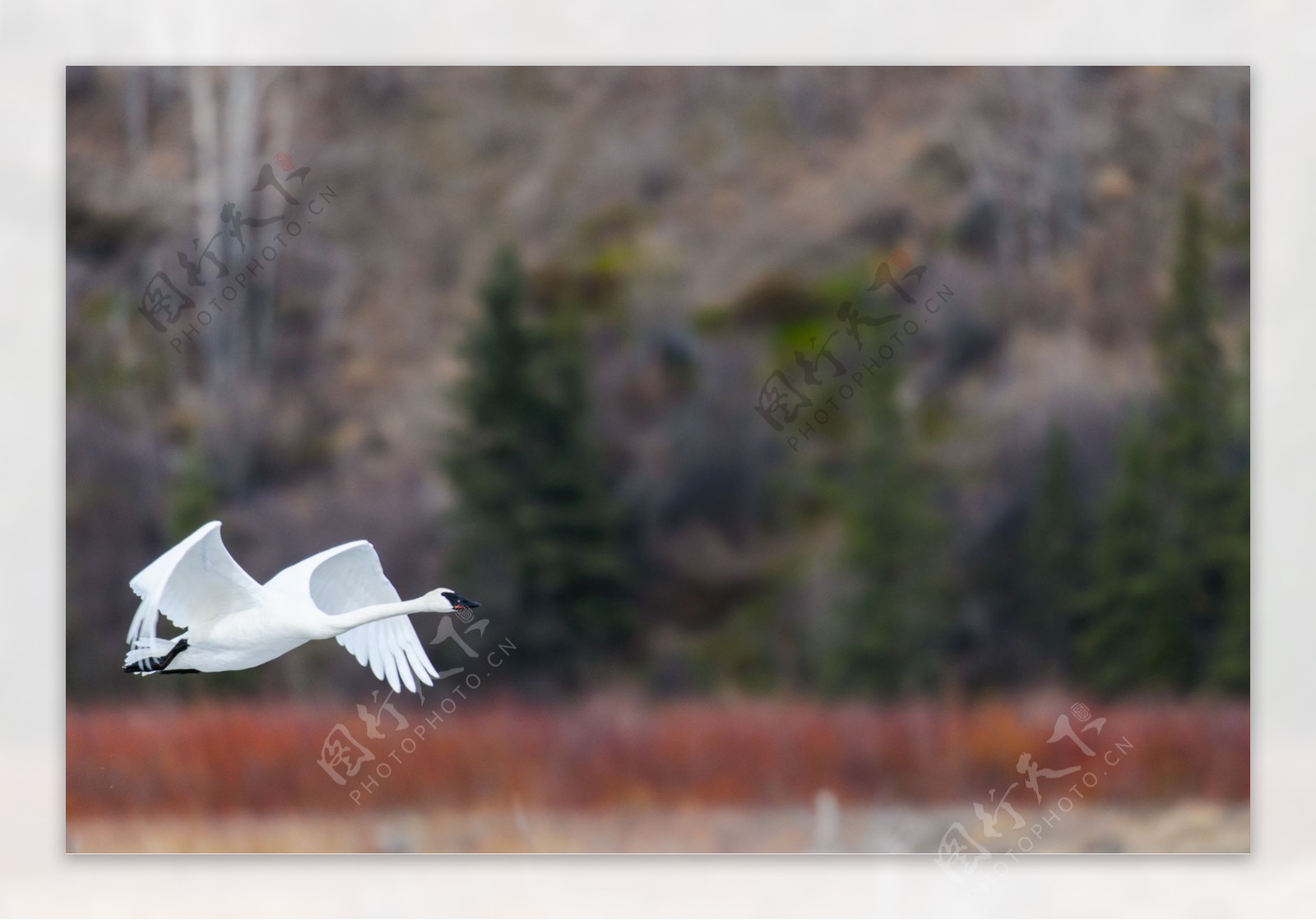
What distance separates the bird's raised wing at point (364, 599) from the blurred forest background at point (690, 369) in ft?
14.7

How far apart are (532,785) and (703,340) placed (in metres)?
6.26

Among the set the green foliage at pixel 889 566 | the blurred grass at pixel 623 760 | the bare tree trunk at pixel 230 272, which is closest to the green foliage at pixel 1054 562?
the green foliage at pixel 889 566

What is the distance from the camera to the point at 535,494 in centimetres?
1386

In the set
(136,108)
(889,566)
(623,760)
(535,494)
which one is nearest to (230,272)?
(136,108)

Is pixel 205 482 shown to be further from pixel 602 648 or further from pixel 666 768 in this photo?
pixel 666 768

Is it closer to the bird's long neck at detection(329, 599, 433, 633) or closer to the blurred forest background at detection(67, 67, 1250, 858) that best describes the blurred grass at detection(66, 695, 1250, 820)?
the blurred forest background at detection(67, 67, 1250, 858)

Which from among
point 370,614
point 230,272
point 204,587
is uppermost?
point 230,272

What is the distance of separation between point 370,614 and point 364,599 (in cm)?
62

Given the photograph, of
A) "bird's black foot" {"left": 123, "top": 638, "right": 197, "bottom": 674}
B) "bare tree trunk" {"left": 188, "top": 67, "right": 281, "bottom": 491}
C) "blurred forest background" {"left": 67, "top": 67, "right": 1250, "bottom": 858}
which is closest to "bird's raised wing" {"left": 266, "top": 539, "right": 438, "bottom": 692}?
"bird's black foot" {"left": 123, "top": 638, "right": 197, "bottom": 674}

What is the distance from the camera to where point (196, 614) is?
6562 mm

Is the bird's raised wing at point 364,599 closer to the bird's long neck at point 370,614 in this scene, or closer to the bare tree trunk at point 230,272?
the bird's long neck at point 370,614

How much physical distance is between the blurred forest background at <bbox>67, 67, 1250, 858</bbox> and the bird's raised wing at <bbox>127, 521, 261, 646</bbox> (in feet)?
16.4

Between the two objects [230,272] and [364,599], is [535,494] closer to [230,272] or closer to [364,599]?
[230,272]

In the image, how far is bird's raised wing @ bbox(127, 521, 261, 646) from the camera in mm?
5877
